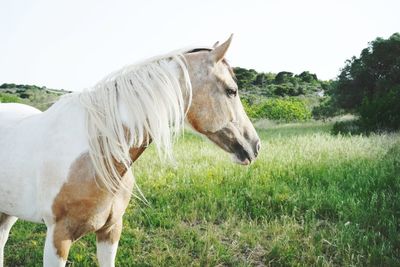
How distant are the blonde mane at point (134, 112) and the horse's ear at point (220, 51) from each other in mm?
181

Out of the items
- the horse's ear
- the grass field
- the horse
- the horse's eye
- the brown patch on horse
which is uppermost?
the horse's ear

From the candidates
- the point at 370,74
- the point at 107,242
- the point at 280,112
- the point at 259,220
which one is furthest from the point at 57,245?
the point at 280,112

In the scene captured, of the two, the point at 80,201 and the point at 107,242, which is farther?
the point at 107,242

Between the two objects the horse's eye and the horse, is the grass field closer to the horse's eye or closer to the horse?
the horse

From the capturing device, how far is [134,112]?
2217 millimetres

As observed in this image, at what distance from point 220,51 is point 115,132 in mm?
770

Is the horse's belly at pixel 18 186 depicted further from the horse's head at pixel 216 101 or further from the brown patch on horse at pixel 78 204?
the horse's head at pixel 216 101

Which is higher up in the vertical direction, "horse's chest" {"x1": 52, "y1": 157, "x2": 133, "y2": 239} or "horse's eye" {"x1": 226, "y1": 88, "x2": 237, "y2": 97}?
"horse's eye" {"x1": 226, "y1": 88, "x2": 237, "y2": 97}

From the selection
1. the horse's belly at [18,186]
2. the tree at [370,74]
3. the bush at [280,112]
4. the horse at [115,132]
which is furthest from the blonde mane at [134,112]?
the bush at [280,112]

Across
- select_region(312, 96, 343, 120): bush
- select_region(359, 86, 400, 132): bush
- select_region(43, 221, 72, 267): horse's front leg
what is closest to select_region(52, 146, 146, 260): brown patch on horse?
select_region(43, 221, 72, 267): horse's front leg

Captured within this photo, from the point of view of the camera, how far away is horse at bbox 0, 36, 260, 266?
2217mm

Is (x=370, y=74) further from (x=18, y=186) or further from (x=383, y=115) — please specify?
(x=18, y=186)

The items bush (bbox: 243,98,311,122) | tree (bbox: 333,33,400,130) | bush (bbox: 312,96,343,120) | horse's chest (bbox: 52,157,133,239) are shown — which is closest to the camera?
horse's chest (bbox: 52,157,133,239)

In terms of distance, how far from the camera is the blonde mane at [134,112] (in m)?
2.21
